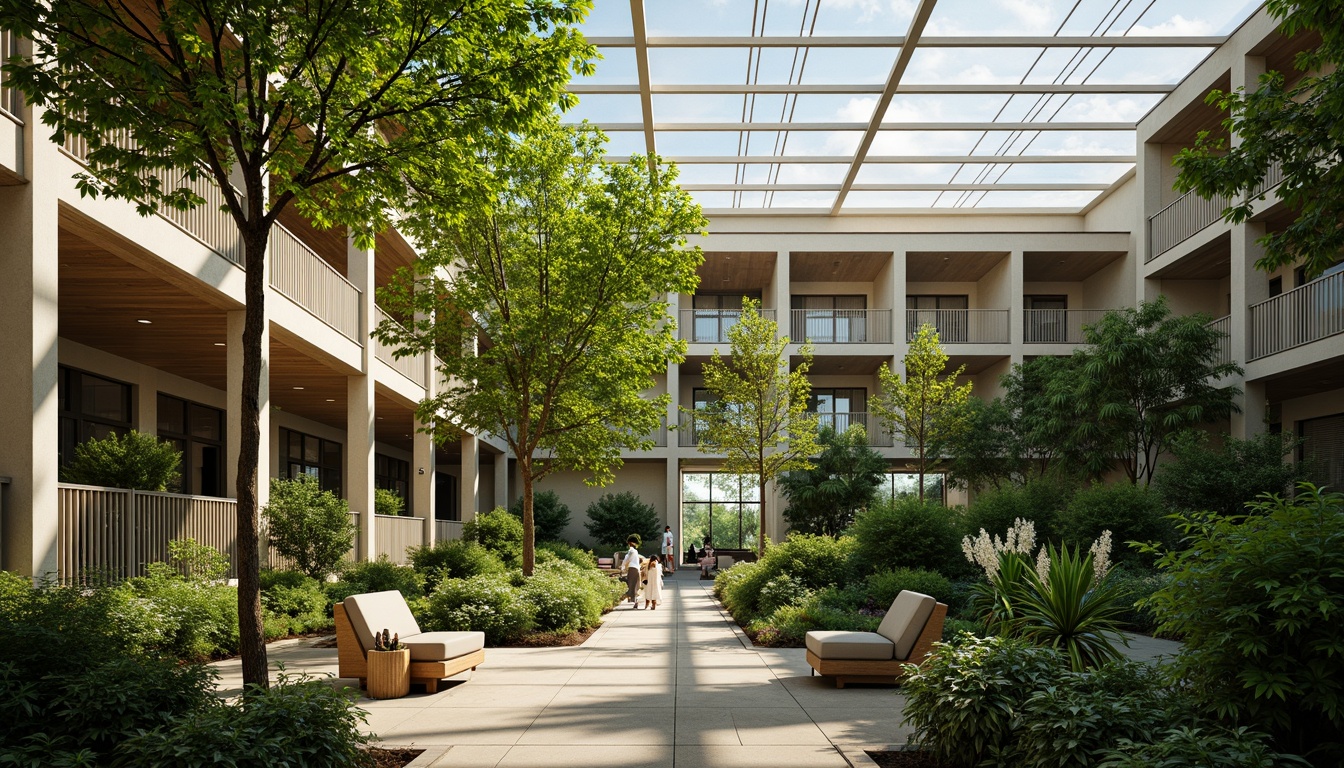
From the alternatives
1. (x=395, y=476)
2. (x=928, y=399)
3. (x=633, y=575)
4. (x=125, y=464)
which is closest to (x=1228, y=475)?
(x=928, y=399)

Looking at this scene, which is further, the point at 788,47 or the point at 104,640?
the point at 788,47

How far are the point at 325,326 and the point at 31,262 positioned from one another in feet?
27.6

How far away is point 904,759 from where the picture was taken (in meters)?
6.91

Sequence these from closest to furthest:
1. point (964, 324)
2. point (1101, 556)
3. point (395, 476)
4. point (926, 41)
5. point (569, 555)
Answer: point (1101, 556)
point (926, 41)
point (569, 555)
point (964, 324)
point (395, 476)

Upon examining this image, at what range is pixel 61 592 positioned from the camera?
25.5 ft

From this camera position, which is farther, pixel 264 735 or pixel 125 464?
pixel 125 464

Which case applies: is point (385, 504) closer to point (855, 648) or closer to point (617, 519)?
point (855, 648)

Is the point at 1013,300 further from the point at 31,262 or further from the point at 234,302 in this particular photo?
the point at 31,262

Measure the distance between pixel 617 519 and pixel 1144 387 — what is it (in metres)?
20.3

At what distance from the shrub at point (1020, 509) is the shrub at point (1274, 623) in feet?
44.4

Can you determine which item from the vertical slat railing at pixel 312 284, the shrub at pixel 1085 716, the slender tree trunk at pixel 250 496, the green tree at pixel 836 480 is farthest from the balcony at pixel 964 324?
the slender tree trunk at pixel 250 496

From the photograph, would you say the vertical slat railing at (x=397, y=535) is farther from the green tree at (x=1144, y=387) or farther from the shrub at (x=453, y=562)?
the green tree at (x=1144, y=387)

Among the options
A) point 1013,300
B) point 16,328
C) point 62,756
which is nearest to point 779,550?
point 16,328

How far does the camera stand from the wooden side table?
30.9 ft
